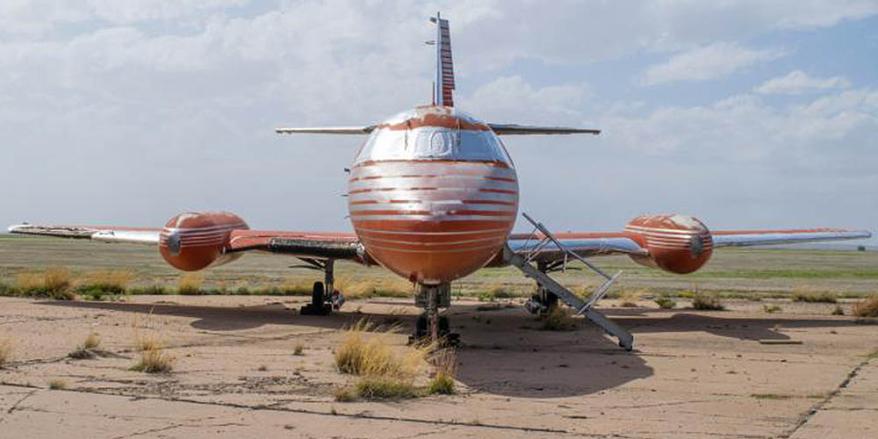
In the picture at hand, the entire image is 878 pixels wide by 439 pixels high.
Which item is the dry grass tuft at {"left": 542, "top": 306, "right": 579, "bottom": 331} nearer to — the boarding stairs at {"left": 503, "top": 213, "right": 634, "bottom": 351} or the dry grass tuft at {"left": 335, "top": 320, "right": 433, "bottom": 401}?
the boarding stairs at {"left": 503, "top": 213, "right": 634, "bottom": 351}

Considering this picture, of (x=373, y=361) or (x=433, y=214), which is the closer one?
(x=373, y=361)

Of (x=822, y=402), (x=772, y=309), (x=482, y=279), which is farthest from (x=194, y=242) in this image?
(x=482, y=279)

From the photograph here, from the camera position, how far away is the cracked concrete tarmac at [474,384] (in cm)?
743

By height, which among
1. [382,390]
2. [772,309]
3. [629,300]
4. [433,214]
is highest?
[433,214]

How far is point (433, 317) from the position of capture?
1212 centimetres

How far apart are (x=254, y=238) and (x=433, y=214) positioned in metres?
8.65

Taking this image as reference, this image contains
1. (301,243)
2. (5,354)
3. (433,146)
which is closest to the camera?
(5,354)

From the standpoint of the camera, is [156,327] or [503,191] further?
[156,327]

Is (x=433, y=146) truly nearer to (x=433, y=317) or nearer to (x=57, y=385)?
(x=433, y=317)

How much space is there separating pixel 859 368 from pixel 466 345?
18.6 ft

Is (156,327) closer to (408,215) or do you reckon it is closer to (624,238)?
(408,215)

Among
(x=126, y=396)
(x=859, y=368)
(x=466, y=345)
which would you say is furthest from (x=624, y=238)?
(x=126, y=396)

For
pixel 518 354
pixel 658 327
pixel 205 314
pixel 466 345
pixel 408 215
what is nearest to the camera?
pixel 408 215

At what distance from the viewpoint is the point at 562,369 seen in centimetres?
1131
